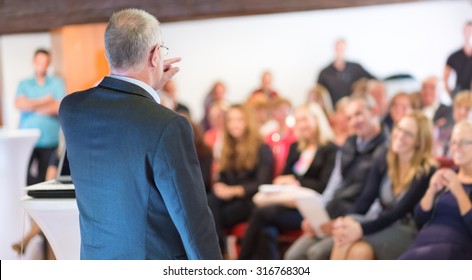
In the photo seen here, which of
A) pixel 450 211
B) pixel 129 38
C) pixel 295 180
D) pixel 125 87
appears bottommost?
pixel 295 180

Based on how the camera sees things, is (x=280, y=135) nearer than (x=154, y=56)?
No

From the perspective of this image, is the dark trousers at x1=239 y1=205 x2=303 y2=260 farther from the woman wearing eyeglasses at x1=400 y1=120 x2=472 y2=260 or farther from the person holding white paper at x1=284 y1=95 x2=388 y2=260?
the woman wearing eyeglasses at x1=400 y1=120 x2=472 y2=260

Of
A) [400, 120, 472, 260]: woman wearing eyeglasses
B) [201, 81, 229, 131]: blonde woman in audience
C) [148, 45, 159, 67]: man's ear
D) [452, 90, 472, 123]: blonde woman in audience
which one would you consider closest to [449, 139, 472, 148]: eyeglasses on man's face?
[400, 120, 472, 260]: woman wearing eyeglasses

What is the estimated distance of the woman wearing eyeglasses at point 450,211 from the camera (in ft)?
11.6

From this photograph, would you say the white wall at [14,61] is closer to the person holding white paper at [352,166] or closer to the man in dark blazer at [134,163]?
the person holding white paper at [352,166]

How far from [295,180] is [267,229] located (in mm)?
388

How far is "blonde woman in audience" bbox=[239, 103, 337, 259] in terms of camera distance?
4.72m

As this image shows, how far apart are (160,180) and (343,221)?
6.85ft

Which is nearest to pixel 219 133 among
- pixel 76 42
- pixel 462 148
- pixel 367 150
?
pixel 76 42

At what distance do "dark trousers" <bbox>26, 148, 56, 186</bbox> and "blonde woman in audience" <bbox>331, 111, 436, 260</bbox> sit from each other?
1.73m

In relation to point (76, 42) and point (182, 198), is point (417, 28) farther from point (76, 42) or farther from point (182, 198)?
point (182, 198)

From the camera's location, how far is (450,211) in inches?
142

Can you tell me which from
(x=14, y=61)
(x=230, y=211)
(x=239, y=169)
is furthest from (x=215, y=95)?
(x=230, y=211)

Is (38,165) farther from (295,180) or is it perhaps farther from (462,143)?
(462,143)
